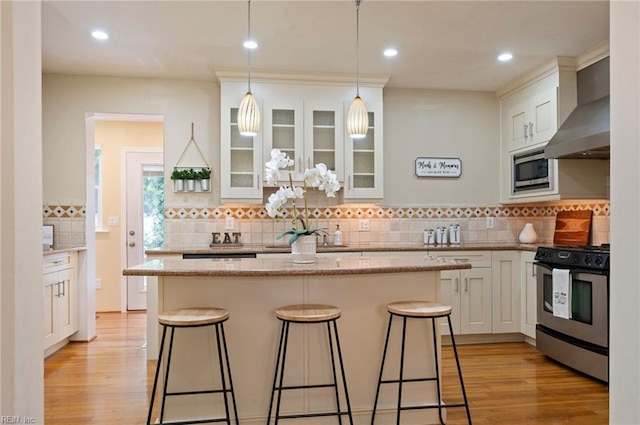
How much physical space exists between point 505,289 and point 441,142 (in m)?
1.64

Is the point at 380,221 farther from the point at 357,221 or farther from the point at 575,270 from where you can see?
the point at 575,270

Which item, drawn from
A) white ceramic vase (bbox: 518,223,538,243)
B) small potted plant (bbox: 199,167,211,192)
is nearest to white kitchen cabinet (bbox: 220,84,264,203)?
small potted plant (bbox: 199,167,211,192)

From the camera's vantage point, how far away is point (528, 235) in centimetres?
425

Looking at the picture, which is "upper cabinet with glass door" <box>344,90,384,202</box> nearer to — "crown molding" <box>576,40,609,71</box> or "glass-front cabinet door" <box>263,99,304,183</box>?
"glass-front cabinet door" <box>263,99,304,183</box>

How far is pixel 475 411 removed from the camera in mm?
2570

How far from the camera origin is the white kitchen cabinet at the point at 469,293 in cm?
395

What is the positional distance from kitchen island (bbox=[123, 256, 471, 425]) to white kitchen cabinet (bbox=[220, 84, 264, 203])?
157 cm

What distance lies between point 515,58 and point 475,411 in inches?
113

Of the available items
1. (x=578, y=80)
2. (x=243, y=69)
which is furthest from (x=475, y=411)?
(x=243, y=69)

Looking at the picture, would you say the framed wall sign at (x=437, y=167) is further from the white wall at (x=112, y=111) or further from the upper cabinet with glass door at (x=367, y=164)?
the white wall at (x=112, y=111)

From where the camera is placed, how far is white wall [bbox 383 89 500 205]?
175 inches

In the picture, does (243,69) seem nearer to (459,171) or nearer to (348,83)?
(348,83)
